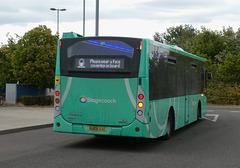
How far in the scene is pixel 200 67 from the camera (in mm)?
16688

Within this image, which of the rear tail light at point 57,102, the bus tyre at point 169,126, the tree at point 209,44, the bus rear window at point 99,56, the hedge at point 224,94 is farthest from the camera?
the tree at point 209,44

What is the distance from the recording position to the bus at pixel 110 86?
31.3 feet

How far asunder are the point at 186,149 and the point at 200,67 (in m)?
7.17

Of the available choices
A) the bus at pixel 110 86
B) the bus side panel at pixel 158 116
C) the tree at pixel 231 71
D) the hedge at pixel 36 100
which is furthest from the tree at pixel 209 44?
the bus at pixel 110 86

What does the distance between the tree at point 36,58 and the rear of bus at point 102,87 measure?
17.2 metres

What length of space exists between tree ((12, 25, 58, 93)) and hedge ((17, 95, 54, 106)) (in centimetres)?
101

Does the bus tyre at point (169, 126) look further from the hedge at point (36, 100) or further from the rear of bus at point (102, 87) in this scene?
the hedge at point (36, 100)

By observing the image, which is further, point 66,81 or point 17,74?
point 17,74

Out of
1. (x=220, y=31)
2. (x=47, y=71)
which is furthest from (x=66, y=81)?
(x=220, y=31)

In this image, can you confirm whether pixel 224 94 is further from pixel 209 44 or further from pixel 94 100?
pixel 94 100

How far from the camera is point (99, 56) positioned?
987 centimetres

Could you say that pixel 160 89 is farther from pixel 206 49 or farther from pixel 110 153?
pixel 206 49

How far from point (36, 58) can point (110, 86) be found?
1862cm

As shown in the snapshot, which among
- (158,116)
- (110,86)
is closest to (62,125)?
(110,86)
